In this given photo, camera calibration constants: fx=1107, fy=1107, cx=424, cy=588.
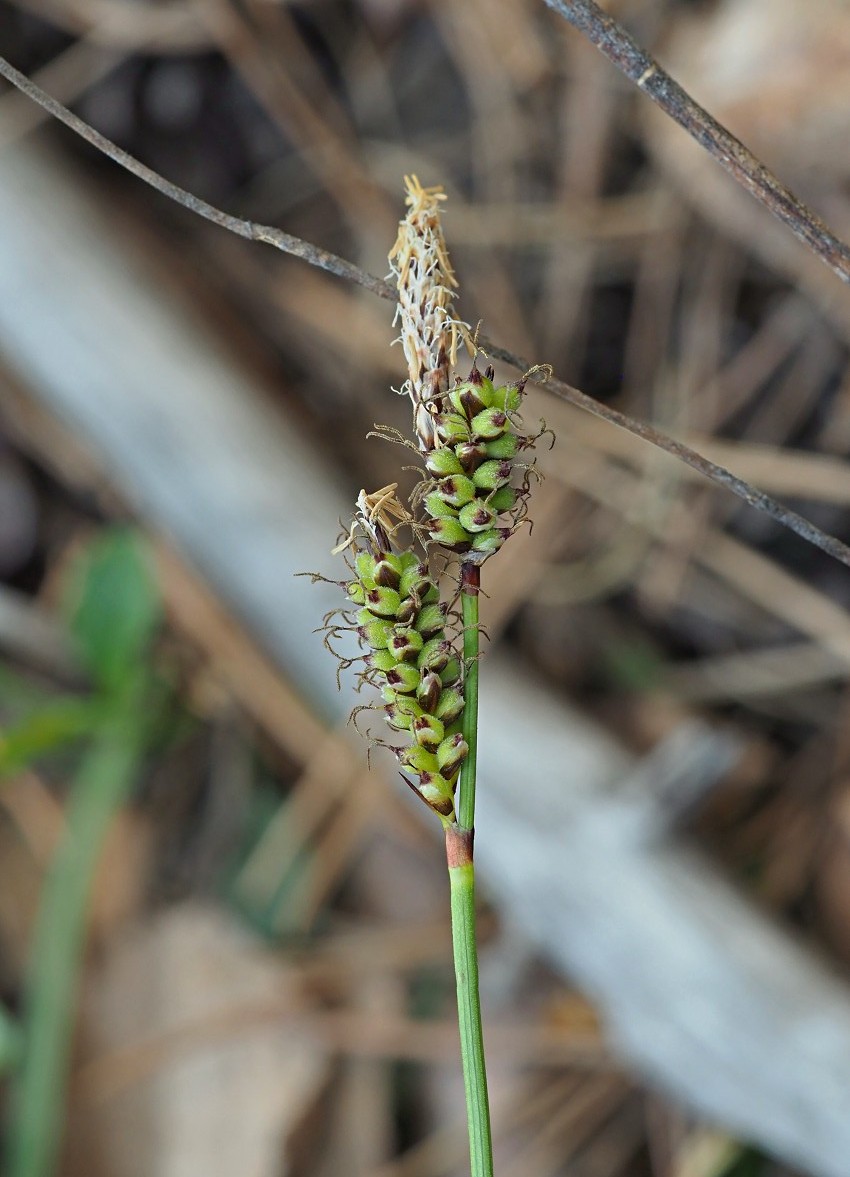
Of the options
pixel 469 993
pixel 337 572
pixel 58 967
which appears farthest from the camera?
pixel 58 967

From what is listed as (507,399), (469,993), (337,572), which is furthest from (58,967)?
(507,399)

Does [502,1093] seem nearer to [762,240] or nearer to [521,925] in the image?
[521,925]

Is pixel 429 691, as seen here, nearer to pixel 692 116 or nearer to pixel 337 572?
pixel 692 116

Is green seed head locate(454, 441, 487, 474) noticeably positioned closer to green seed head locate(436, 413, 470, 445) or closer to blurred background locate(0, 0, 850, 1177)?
green seed head locate(436, 413, 470, 445)

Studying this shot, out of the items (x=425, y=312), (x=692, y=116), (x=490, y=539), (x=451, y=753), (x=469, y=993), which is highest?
(x=692, y=116)

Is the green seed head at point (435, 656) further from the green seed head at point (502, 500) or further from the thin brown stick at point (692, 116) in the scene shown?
the thin brown stick at point (692, 116)

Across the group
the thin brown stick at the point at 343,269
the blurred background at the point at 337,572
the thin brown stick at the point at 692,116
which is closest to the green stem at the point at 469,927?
the thin brown stick at the point at 343,269
